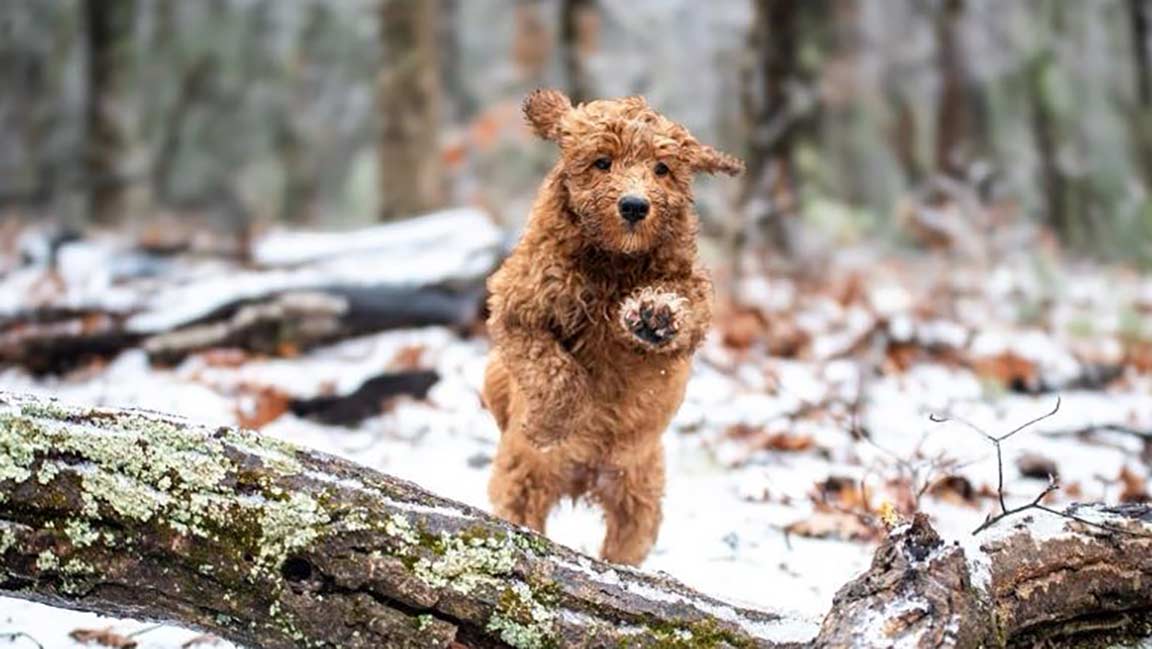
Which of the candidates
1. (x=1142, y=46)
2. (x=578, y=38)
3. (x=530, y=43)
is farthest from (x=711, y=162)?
(x=1142, y=46)

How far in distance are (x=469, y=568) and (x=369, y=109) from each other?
15.5 m

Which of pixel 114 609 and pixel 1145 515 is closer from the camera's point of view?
pixel 114 609

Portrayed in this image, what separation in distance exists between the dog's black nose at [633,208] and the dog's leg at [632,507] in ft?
3.08

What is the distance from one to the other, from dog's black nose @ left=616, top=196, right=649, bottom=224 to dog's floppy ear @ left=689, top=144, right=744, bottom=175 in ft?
0.92

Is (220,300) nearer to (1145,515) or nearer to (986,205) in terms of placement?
(1145,515)

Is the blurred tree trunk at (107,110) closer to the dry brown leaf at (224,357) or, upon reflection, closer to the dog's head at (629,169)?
the dry brown leaf at (224,357)

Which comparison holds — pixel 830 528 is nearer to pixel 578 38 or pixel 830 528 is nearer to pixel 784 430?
pixel 784 430

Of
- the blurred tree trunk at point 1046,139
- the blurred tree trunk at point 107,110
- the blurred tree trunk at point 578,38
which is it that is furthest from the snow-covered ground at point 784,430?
the blurred tree trunk at point 107,110

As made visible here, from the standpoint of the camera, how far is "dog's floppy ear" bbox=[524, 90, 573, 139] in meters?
3.40

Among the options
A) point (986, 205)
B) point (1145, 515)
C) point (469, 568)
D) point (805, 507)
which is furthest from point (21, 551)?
point (986, 205)

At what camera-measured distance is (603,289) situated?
10.9 feet

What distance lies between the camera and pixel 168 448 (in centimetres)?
263

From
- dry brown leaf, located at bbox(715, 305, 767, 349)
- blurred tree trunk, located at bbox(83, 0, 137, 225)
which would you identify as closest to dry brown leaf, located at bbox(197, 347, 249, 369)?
dry brown leaf, located at bbox(715, 305, 767, 349)

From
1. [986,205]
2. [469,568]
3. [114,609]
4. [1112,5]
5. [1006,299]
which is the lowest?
[114,609]
